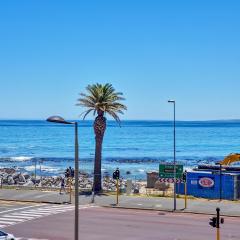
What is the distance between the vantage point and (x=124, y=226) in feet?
121

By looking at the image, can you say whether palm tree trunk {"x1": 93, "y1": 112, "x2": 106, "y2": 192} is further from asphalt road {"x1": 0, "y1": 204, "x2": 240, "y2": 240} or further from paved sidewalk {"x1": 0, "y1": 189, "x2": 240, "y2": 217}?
asphalt road {"x1": 0, "y1": 204, "x2": 240, "y2": 240}

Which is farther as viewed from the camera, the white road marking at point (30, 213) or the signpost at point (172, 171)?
the signpost at point (172, 171)

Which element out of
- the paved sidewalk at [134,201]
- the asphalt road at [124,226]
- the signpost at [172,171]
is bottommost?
the asphalt road at [124,226]

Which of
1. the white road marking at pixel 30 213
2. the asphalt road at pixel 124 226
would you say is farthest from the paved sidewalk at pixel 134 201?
the white road marking at pixel 30 213

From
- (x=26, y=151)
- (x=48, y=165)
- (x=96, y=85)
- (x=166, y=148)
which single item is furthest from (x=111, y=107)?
(x=166, y=148)

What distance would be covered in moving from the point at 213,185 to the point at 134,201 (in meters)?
6.91

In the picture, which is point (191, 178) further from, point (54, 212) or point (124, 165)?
point (124, 165)

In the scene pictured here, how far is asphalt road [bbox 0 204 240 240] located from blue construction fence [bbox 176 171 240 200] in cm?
812

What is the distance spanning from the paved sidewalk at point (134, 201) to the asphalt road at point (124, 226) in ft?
6.53

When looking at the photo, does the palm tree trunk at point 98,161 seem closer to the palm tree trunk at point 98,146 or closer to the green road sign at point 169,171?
the palm tree trunk at point 98,146

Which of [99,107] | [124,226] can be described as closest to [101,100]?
[99,107]

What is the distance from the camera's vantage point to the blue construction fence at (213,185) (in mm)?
49312

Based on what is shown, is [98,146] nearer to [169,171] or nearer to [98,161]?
[98,161]

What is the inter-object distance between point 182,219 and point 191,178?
1161 cm
